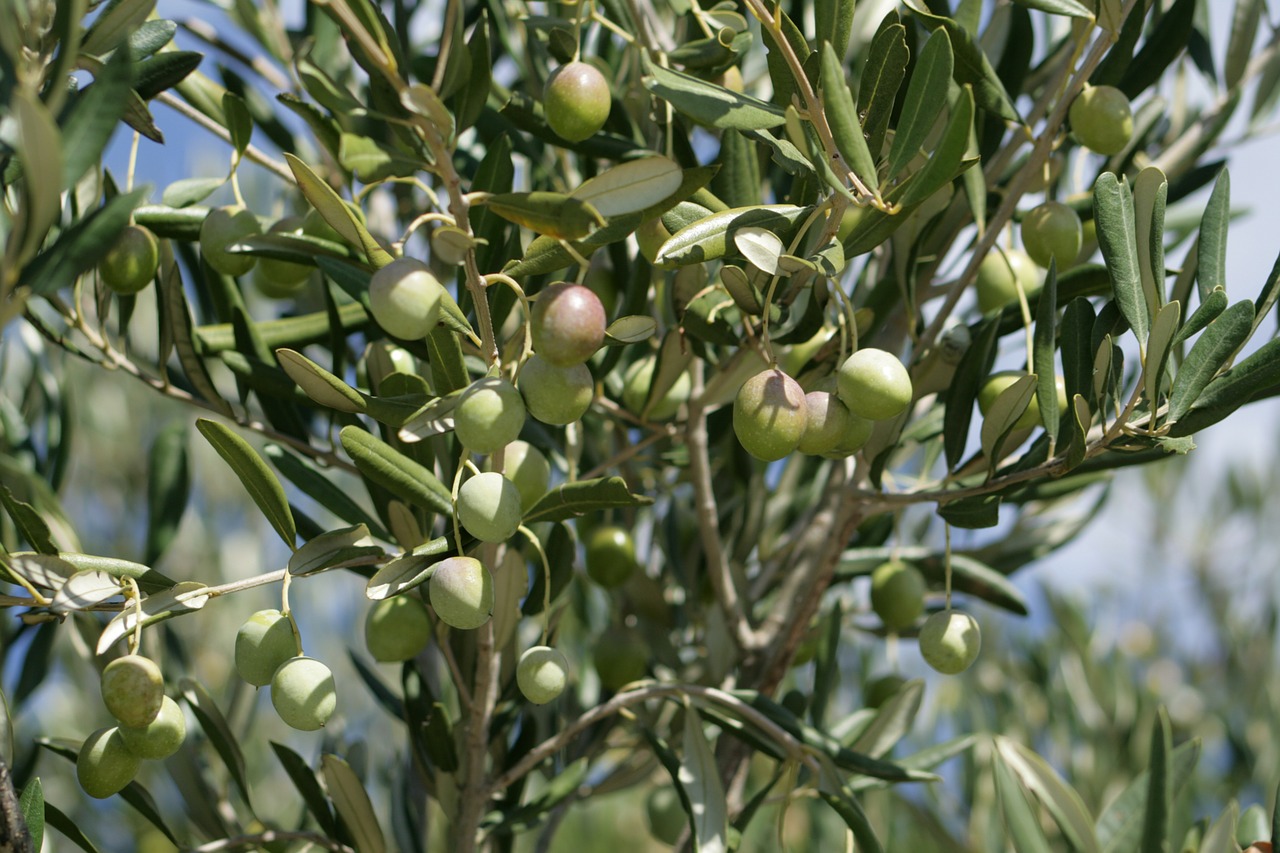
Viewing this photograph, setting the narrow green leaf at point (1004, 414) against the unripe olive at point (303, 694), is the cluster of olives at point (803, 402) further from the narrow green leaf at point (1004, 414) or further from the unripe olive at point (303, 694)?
the unripe olive at point (303, 694)

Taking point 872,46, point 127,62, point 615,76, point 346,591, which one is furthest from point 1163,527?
point 127,62

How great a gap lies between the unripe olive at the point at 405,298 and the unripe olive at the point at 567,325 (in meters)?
0.06

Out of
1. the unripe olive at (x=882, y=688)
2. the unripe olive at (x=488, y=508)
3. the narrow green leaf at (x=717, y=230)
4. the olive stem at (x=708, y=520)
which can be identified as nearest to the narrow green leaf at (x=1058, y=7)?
the narrow green leaf at (x=717, y=230)

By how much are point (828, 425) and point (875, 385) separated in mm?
49

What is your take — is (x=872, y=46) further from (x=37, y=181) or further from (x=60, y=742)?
(x=60, y=742)

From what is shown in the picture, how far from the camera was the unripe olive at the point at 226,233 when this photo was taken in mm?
887

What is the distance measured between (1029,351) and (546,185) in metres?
0.47

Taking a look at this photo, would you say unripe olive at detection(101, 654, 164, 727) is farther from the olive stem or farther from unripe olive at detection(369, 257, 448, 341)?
the olive stem

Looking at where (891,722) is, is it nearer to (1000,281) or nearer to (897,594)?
(897,594)

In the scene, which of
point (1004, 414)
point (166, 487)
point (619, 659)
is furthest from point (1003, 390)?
point (166, 487)

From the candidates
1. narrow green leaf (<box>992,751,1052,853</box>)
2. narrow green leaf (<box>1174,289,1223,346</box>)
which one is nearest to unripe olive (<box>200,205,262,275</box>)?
narrow green leaf (<box>1174,289,1223,346</box>)

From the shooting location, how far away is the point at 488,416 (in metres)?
0.64

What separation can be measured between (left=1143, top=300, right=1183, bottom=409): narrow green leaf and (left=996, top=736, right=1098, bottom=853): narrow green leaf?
1.49ft

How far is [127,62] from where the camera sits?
0.54 metres
